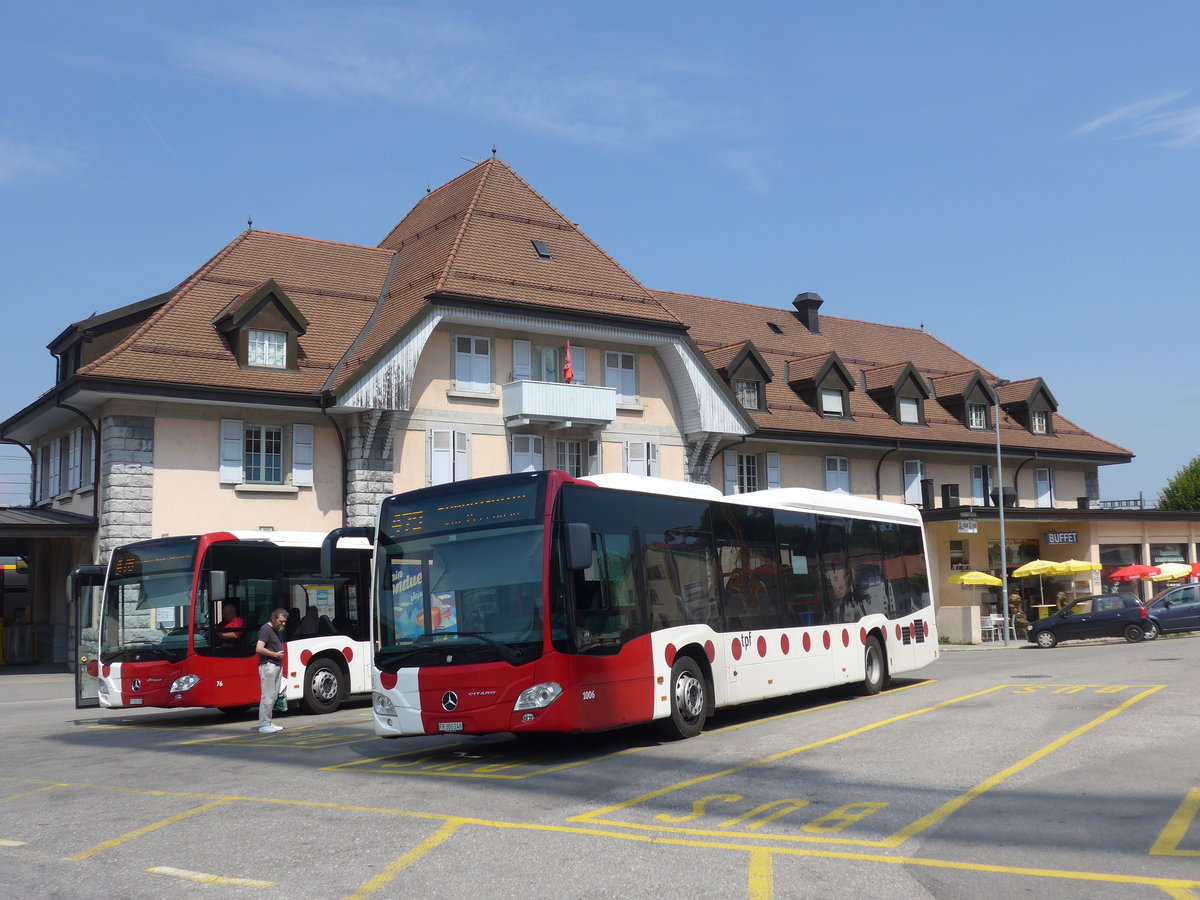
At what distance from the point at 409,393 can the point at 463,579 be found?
20.1 metres

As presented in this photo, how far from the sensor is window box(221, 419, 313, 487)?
31188 millimetres

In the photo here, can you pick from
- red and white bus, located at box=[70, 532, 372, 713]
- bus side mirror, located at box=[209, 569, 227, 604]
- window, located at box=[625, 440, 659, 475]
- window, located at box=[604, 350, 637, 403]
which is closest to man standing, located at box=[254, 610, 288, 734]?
bus side mirror, located at box=[209, 569, 227, 604]

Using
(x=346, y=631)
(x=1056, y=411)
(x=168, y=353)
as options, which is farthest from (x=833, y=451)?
(x=346, y=631)

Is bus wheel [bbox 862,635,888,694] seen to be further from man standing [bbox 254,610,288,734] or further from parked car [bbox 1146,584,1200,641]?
parked car [bbox 1146,584,1200,641]

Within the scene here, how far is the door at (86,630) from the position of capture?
63.1ft

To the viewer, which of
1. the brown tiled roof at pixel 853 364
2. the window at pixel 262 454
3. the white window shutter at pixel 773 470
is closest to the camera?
the window at pixel 262 454

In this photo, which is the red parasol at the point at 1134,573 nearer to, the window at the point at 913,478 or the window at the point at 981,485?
the window at the point at 981,485

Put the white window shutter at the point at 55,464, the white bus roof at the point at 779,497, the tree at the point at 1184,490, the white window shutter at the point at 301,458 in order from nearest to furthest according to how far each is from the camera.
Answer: the white bus roof at the point at 779,497, the white window shutter at the point at 301,458, the white window shutter at the point at 55,464, the tree at the point at 1184,490

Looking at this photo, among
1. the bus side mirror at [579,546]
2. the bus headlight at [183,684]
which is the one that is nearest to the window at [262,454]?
the bus headlight at [183,684]

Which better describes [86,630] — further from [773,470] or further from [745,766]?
[773,470]

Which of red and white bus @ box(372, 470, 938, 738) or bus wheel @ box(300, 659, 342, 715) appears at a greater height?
red and white bus @ box(372, 470, 938, 738)

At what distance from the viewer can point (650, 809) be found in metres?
9.48

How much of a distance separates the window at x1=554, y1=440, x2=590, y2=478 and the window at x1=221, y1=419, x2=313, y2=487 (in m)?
7.32

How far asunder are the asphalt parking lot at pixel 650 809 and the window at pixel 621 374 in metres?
20.7
